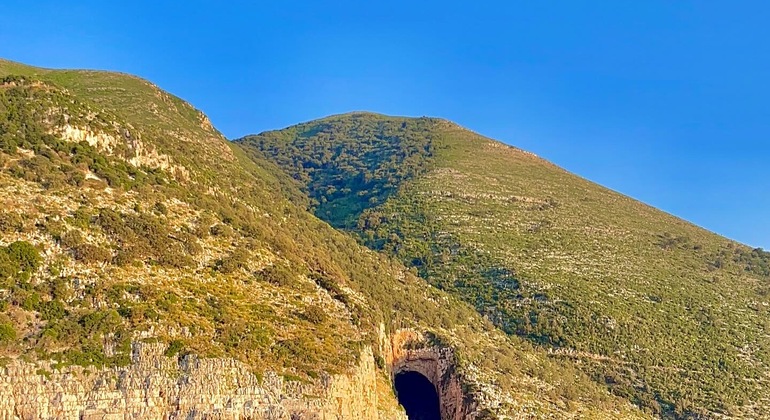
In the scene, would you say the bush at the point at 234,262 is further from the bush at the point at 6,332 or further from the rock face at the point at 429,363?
the bush at the point at 6,332

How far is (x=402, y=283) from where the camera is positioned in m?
69.4

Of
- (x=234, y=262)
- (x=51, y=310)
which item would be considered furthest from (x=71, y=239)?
(x=234, y=262)

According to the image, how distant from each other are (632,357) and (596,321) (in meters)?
4.51

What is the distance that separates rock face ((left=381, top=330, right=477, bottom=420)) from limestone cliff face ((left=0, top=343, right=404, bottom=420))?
Answer: 15.7 metres

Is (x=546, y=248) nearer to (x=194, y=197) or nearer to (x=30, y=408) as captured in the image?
(x=194, y=197)

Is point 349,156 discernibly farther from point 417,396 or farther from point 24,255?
point 24,255

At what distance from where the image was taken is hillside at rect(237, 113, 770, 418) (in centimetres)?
6406

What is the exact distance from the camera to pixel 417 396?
62.2 metres

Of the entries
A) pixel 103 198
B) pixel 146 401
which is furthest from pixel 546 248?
pixel 146 401

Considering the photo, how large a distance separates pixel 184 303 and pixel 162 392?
628 cm

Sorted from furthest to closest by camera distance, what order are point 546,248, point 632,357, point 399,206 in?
point 399,206 < point 546,248 < point 632,357

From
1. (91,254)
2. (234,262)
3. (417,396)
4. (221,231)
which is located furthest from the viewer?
(417,396)

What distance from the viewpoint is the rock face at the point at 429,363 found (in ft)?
178

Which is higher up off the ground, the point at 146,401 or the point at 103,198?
the point at 103,198
